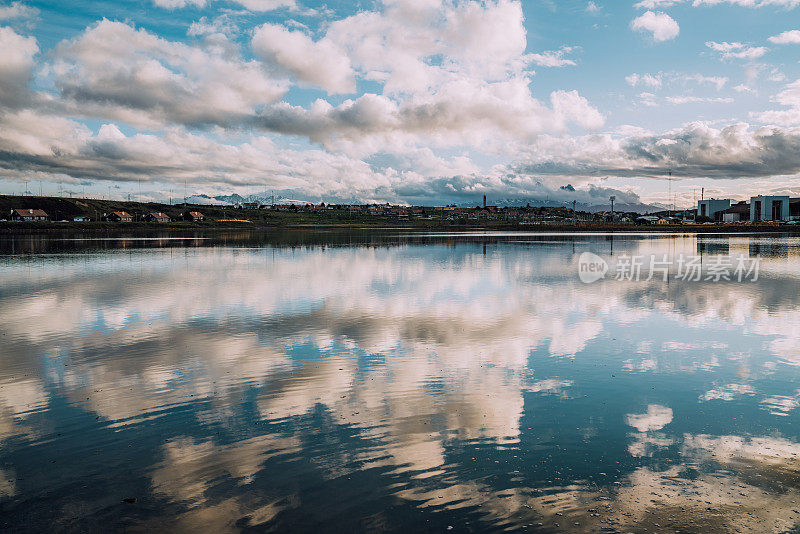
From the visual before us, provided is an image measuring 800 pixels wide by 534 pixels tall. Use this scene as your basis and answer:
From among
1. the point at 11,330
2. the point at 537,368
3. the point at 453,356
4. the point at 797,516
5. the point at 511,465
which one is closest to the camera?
the point at 797,516

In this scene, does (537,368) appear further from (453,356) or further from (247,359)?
(247,359)

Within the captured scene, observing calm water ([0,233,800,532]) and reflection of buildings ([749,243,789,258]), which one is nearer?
calm water ([0,233,800,532])

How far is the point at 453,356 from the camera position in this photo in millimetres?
16750

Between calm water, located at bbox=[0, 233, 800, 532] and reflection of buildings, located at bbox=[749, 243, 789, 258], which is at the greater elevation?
reflection of buildings, located at bbox=[749, 243, 789, 258]

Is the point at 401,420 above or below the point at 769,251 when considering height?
below

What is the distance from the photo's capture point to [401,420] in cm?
1122

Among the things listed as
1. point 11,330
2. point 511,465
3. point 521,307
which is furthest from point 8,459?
point 521,307

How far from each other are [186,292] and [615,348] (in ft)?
84.0

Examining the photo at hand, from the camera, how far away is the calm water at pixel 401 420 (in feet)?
25.7

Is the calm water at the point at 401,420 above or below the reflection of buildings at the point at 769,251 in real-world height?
below

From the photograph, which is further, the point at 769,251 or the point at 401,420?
the point at 769,251

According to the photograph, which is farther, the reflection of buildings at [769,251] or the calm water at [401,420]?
the reflection of buildings at [769,251]

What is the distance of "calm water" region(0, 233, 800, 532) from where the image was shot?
25.7 feet

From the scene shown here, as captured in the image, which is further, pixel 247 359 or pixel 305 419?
pixel 247 359
